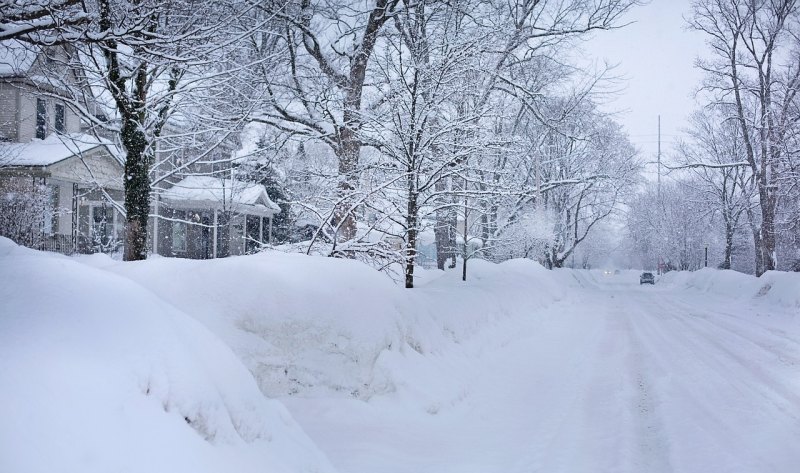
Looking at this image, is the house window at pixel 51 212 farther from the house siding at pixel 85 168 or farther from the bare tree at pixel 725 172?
the bare tree at pixel 725 172

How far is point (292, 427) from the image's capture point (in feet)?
14.0

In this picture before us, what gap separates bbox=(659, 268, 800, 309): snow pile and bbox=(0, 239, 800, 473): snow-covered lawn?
9067 millimetres

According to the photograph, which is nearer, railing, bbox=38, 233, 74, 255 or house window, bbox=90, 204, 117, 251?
railing, bbox=38, 233, 74, 255

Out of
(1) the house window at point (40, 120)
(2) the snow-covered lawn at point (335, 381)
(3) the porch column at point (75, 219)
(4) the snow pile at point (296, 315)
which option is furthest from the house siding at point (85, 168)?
(2) the snow-covered lawn at point (335, 381)

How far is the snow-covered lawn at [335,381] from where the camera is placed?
8.36 ft

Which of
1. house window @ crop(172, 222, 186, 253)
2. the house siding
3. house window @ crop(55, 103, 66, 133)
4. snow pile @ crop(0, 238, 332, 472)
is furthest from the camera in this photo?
house window @ crop(172, 222, 186, 253)

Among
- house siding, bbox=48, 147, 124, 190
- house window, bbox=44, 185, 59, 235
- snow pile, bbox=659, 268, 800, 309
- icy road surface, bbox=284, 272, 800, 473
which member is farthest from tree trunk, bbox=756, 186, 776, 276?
house window, bbox=44, 185, 59, 235

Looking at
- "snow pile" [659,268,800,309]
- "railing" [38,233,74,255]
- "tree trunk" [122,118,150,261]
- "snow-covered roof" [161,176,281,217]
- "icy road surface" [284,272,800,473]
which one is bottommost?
"icy road surface" [284,272,800,473]

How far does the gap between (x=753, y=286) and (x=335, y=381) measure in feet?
79.6

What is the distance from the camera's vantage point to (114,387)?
2.64m

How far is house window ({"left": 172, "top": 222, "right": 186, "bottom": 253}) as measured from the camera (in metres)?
29.1

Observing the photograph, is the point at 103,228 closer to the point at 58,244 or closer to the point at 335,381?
the point at 58,244

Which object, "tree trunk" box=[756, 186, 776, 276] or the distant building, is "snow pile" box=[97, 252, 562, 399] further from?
"tree trunk" box=[756, 186, 776, 276]

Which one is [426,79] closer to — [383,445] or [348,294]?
[348,294]
